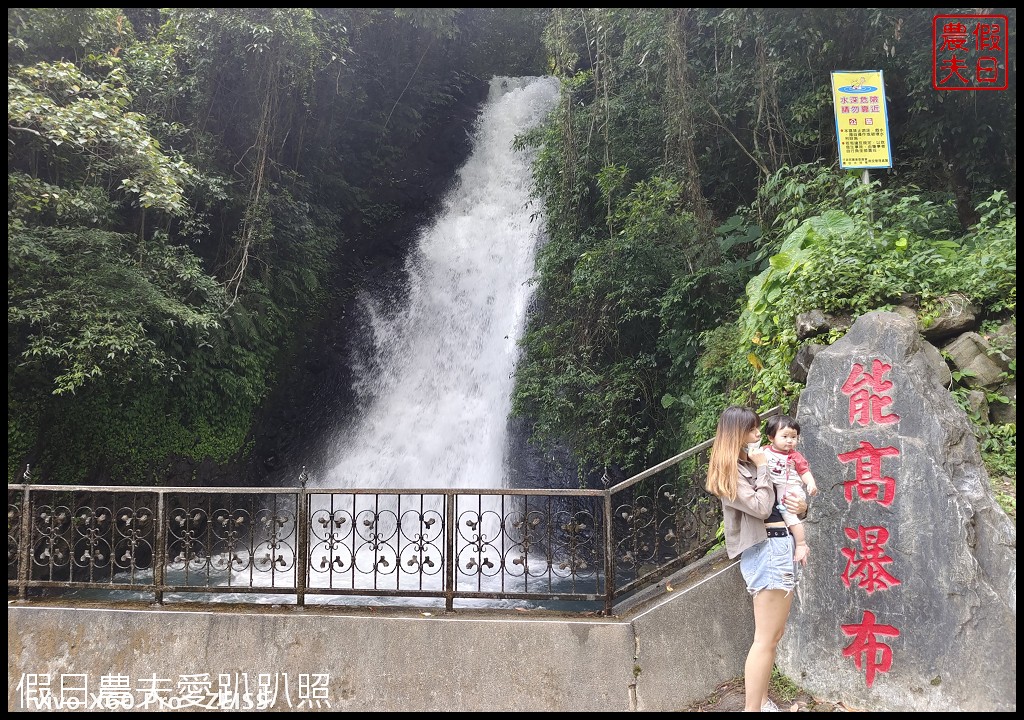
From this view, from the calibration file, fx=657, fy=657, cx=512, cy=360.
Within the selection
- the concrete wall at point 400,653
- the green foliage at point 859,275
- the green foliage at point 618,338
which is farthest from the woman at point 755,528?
the green foliage at point 618,338

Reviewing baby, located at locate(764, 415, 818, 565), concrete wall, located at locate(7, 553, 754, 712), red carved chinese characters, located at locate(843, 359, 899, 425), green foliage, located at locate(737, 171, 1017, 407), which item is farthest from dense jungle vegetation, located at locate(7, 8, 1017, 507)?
concrete wall, located at locate(7, 553, 754, 712)

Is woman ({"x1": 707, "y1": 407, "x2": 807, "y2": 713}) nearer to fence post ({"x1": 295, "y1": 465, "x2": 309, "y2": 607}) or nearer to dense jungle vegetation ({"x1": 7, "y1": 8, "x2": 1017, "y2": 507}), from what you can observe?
dense jungle vegetation ({"x1": 7, "y1": 8, "x2": 1017, "y2": 507})

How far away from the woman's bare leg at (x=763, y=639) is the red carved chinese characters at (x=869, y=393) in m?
1.24

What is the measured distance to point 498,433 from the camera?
10.5 meters

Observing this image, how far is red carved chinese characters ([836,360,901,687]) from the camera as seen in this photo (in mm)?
3900

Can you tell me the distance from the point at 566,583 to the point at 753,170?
255 inches

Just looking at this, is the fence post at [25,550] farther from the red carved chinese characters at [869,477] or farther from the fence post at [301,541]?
the red carved chinese characters at [869,477]

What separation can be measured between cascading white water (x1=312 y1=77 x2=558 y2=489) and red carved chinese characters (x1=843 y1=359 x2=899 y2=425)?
→ 5.94 metres

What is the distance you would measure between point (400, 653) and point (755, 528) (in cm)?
263

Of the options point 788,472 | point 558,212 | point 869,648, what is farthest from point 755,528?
point 558,212

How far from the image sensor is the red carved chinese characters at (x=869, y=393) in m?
4.01

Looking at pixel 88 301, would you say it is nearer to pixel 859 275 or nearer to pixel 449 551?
pixel 449 551

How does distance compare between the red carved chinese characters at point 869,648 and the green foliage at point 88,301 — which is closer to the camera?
the red carved chinese characters at point 869,648

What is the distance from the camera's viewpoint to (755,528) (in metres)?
3.48
